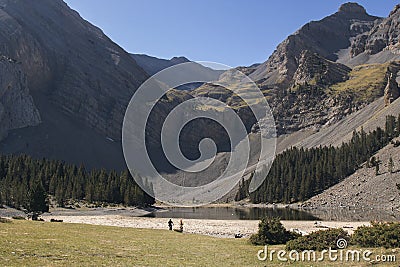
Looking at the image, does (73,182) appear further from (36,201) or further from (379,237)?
(379,237)

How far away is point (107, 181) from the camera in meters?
116

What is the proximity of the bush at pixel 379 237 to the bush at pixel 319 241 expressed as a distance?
3.26ft

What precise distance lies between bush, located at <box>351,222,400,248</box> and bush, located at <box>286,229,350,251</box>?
0.99 meters

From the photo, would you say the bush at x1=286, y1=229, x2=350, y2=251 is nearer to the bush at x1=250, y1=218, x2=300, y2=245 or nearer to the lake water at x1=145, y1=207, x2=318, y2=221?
the bush at x1=250, y1=218, x2=300, y2=245

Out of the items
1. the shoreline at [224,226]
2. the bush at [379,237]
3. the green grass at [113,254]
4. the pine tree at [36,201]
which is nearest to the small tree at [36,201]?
the pine tree at [36,201]

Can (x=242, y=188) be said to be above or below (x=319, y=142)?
below

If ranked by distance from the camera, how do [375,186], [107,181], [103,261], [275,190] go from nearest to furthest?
[103,261] < [375,186] < [107,181] < [275,190]

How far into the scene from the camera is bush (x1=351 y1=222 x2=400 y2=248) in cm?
2112

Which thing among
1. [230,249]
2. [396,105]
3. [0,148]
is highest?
[396,105]

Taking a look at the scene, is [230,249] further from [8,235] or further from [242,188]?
[242,188]

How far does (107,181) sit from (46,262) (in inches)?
3986

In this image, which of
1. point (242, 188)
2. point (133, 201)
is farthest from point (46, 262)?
point (242, 188)

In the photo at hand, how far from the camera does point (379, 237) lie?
71.5 ft

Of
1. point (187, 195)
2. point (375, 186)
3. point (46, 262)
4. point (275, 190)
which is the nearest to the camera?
point (46, 262)
